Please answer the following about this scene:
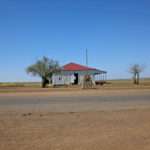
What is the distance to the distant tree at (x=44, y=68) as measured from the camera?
166 feet

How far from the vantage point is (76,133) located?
26.4 ft

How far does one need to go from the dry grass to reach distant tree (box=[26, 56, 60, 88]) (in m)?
39.7

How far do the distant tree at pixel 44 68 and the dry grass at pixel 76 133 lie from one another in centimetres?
3975

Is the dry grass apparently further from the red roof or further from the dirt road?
the red roof

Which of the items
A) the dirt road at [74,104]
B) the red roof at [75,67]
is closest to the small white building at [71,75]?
the red roof at [75,67]

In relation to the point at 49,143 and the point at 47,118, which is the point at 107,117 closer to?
the point at 47,118

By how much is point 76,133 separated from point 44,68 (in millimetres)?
43017

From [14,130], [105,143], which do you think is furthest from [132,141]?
[14,130]

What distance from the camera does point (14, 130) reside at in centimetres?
866

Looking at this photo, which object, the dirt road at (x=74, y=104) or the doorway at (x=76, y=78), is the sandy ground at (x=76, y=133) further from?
the doorway at (x=76, y=78)

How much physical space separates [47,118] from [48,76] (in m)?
40.6

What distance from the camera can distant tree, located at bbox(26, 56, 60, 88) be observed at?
50562mm

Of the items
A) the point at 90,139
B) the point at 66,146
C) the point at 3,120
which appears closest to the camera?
the point at 66,146

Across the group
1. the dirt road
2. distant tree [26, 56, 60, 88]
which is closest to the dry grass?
the dirt road
